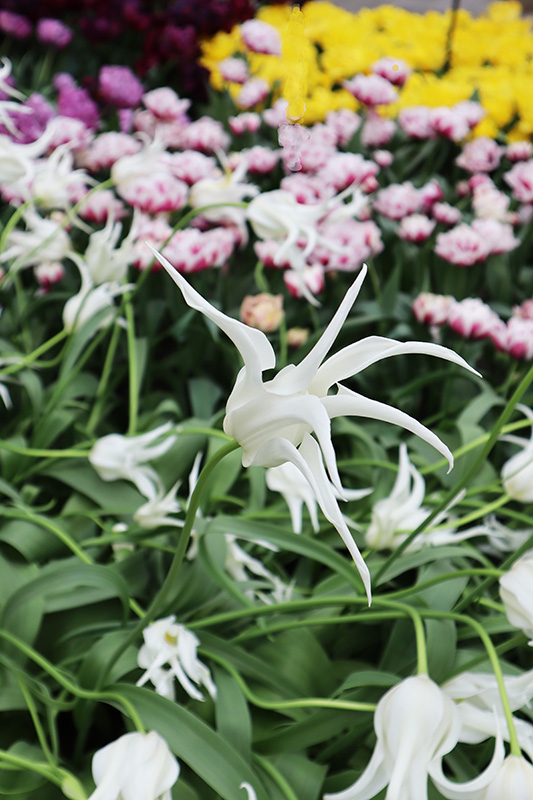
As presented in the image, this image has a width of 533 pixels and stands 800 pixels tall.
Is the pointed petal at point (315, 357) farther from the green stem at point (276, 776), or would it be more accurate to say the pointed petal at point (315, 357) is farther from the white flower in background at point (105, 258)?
the white flower in background at point (105, 258)

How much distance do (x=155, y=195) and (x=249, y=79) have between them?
958 millimetres

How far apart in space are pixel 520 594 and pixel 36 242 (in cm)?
76

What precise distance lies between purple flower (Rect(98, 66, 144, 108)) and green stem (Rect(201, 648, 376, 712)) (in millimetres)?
1292

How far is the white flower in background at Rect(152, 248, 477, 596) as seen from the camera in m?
0.35

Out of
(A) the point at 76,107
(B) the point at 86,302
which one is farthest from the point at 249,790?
(A) the point at 76,107

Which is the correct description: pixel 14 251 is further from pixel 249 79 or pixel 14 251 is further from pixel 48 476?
pixel 249 79

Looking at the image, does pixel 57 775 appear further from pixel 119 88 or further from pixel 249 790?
pixel 119 88

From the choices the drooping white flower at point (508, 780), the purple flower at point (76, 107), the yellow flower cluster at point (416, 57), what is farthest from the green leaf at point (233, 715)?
the yellow flower cluster at point (416, 57)

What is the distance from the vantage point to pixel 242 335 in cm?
36

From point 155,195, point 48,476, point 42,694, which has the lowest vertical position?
point 48,476

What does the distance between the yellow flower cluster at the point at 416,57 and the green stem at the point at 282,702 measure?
141cm

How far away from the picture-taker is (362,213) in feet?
4.55

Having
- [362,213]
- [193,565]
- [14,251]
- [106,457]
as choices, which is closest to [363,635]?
[193,565]

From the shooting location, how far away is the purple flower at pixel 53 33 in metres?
1.94
